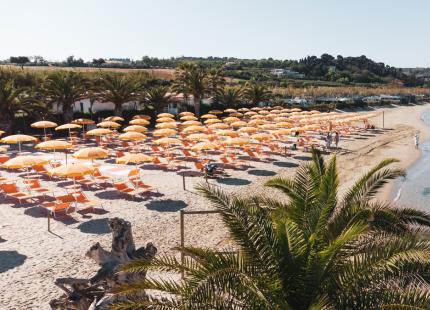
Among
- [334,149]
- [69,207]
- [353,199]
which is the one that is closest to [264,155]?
[334,149]

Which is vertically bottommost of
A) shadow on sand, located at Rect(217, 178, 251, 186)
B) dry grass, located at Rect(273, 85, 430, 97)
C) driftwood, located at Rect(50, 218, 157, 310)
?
shadow on sand, located at Rect(217, 178, 251, 186)

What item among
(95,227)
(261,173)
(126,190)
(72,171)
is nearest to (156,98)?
(261,173)

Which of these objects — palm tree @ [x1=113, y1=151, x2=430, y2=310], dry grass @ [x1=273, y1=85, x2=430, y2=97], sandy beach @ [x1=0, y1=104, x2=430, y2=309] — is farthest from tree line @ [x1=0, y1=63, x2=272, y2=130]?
palm tree @ [x1=113, y1=151, x2=430, y2=310]

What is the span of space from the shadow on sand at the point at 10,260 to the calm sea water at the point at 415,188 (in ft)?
49.5

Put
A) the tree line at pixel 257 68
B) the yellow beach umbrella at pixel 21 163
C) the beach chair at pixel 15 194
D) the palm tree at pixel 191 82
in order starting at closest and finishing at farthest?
the beach chair at pixel 15 194 → the yellow beach umbrella at pixel 21 163 → the palm tree at pixel 191 82 → the tree line at pixel 257 68

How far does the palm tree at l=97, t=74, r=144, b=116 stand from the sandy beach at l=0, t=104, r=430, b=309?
1577 centimetres

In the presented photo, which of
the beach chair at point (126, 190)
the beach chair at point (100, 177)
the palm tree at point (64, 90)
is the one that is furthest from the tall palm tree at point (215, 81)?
the beach chair at point (126, 190)

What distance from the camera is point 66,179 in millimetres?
19547

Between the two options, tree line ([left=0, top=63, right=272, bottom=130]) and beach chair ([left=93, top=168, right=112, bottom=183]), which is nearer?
beach chair ([left=93, top=168, right=112, bottom=183])

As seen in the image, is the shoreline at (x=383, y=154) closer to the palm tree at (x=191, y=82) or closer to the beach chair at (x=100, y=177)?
the beach chair at (x=100, y=177)

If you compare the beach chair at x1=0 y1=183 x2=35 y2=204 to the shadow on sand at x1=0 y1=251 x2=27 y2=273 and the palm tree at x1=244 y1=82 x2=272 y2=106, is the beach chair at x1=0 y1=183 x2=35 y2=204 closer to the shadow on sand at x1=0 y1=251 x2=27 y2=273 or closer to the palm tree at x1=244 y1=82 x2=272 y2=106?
the shadow on sand at x1=0 y1=251 x2=27 y2=273

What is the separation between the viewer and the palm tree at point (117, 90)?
1404 inches

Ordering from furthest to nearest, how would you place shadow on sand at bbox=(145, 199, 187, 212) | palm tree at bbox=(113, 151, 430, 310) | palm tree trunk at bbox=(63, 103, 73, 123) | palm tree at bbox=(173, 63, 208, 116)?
1. palm tree at bbox=(173, 63, 208, 116)
2. palm tree trunk at bbox=(63, 103, 73, 123)
3. shadow on sand at bbox=(145, 199, 187, 212)
4. palm tree at bbox=(113, 151, 430, 310)

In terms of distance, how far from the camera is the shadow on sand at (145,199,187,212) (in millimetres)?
15180
